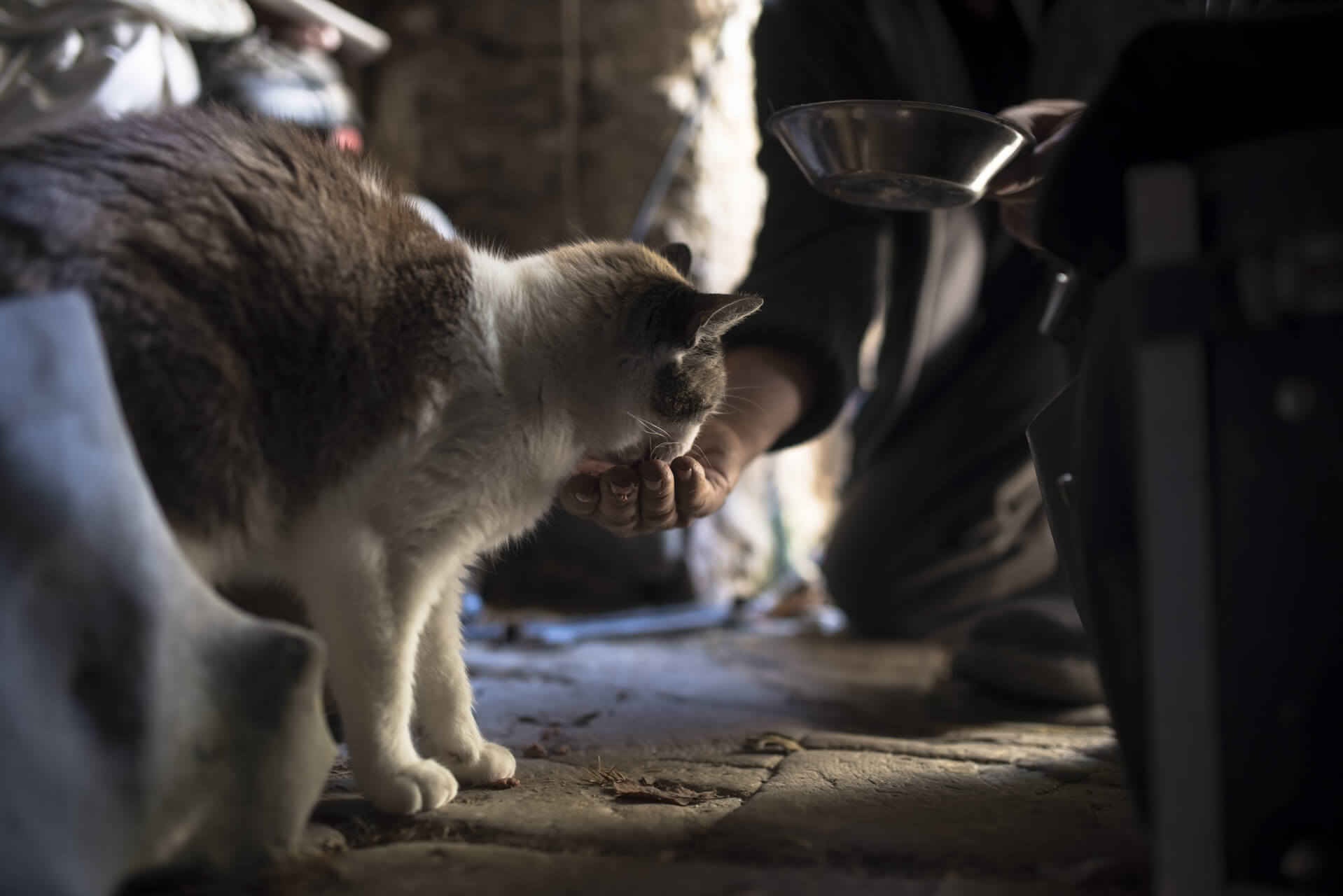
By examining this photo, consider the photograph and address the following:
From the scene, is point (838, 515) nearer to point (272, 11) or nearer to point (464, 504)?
point (464, 504)

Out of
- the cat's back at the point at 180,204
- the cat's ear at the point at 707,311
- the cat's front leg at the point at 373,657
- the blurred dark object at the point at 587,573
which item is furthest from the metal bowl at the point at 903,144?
the blurred dark object at the point at 587,573

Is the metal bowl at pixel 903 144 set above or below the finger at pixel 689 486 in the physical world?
above

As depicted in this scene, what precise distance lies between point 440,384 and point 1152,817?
85cm

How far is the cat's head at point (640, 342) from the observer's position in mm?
1344

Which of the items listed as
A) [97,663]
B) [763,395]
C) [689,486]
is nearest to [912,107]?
[689,486]

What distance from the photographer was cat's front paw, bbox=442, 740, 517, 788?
1269 millimetres

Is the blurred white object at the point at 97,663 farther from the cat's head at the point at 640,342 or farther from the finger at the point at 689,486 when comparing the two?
the finger at the point at 689,486

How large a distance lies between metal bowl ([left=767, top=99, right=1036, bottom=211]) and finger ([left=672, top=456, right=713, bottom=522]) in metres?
0.49

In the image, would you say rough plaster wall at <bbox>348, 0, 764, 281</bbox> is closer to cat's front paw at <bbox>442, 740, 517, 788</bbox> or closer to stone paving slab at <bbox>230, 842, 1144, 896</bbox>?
cat's front paw at <bbox>442, 740, 517, 788</bbox>

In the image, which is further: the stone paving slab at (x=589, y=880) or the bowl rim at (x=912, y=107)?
the bowl rim at (x=912, y=107)

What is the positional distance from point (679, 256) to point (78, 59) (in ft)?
3.88

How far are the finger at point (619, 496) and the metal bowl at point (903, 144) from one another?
1.78 ft

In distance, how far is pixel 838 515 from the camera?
279 cm

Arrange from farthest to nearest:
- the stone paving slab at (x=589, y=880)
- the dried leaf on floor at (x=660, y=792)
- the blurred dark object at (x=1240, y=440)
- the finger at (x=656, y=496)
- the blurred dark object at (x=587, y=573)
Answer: the blurred dark object at (x=587, y=573) → the finger at (x=656, y=496) → the dried leaf on floor at (x=660, y=792) → the stone paving slab at (x=589, y=880) → the blurred dark object at (x=1240, y=440)
